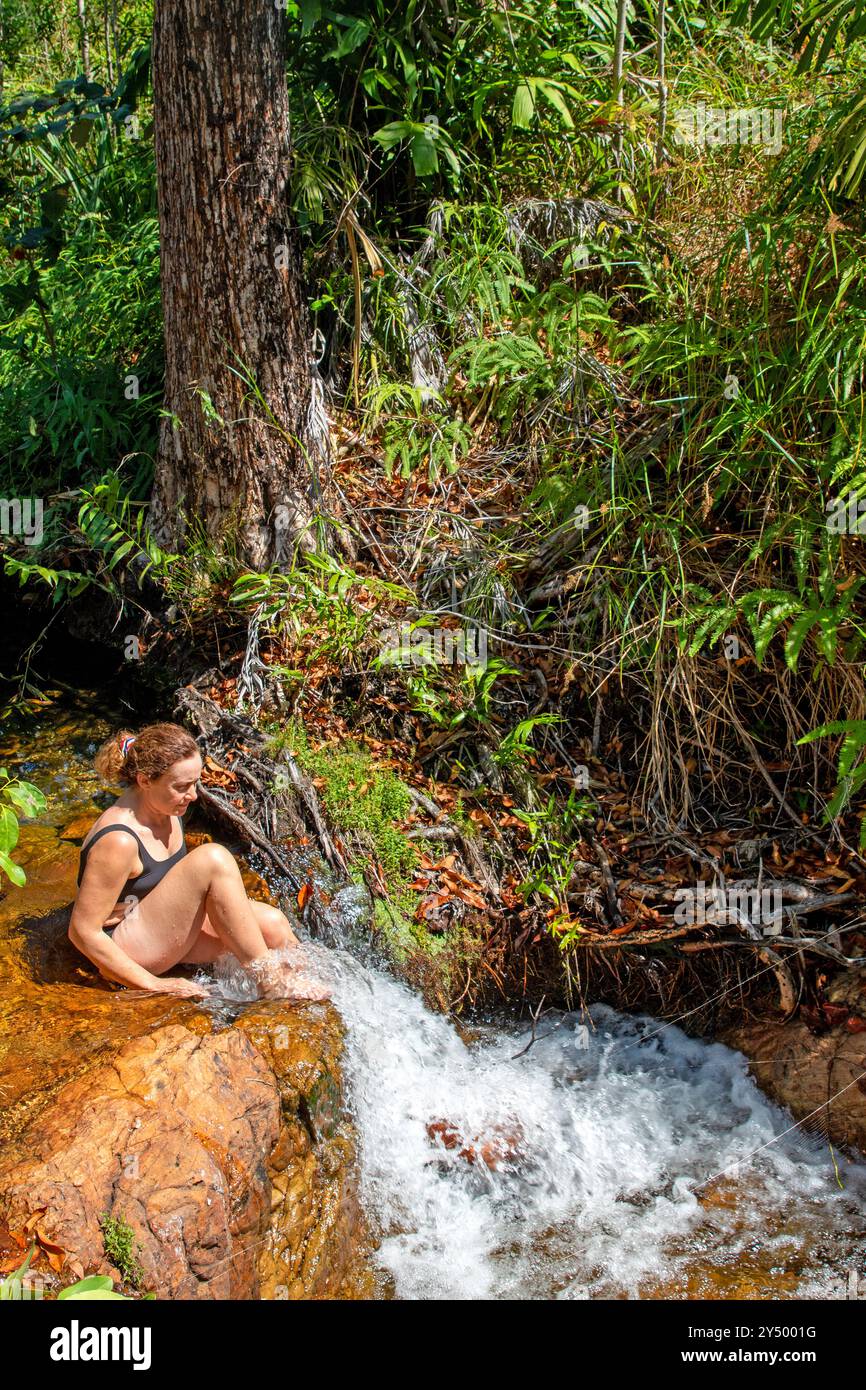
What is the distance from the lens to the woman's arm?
298cm

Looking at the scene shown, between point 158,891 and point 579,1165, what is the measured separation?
60.3 inches

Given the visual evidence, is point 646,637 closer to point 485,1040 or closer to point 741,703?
point 741,703

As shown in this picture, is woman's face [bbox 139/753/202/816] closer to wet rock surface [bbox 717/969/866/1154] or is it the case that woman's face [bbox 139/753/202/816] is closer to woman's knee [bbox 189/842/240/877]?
woman's knee [bbox 189/842/240/877]

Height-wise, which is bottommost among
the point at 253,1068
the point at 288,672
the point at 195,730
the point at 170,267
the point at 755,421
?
the point at 253,1068

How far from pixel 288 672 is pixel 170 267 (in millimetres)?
1776

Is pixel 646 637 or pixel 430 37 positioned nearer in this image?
pixel 646 637

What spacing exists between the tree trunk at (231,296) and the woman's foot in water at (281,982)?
1888 millimetres

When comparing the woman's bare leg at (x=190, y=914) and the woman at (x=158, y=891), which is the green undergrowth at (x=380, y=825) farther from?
the woman's bare leg at (x=190, y=914)

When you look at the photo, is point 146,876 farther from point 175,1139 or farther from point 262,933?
point 175,1139

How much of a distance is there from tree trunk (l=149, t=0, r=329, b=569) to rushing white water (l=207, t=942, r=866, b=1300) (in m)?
2.02

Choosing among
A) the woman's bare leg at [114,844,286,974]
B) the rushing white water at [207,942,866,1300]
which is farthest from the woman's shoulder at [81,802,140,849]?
the rushing white water at [207,942,866,1300]

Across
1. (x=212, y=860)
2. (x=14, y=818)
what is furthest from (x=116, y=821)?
(x=14, y=818)

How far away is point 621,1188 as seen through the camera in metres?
3.03
